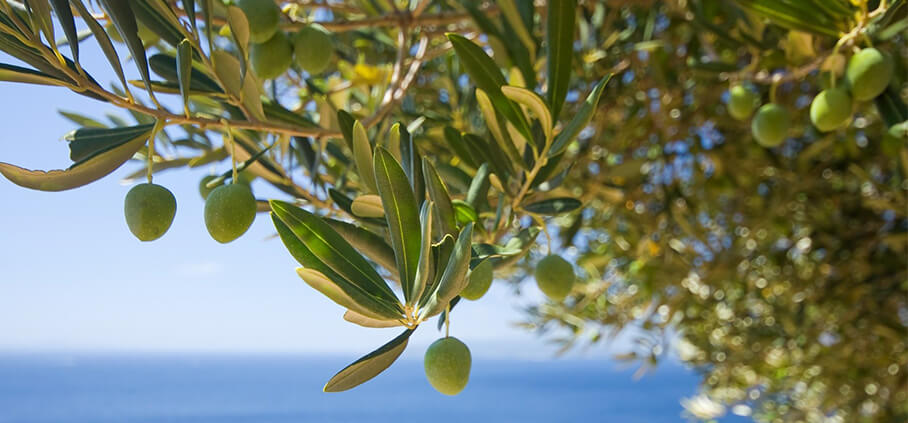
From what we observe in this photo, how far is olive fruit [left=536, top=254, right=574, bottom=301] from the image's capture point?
84cm

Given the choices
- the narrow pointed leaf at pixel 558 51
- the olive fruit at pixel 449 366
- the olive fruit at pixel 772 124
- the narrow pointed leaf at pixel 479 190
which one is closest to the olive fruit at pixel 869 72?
the olive fruit at pixel 772 124

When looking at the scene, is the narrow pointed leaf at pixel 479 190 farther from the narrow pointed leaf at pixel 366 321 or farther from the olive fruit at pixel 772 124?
the olive fruit at pixel 772 124

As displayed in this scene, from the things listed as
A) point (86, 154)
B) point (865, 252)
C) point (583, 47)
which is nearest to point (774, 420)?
point (865, 252)

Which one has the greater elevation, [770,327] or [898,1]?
[770,327]

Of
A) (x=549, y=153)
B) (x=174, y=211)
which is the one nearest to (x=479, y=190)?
(x=549, y=153)

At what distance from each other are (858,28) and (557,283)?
54 centimetres

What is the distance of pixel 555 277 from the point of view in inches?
33.2

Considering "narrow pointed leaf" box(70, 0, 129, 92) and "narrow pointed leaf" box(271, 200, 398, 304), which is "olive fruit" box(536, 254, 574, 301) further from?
"narrow pointed leaf" box(70, 0, 129, 92)

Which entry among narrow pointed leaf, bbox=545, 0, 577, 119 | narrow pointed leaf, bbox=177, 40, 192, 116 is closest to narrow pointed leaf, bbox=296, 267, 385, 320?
narrow pointed leaf, bbox=177, 40, 192, 116

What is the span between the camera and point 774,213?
90.3 inches

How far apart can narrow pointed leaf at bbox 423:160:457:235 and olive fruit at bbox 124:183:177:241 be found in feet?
0.88

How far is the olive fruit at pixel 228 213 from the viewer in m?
0.65

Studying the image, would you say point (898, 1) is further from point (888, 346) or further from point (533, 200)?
point (888, 346)

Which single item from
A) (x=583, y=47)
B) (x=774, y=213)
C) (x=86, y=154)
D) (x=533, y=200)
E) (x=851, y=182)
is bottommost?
(x=86, y=154)
